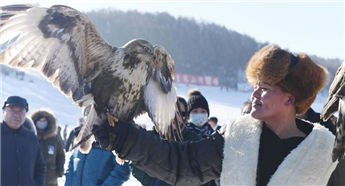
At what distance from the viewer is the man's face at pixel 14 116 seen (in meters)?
4.73

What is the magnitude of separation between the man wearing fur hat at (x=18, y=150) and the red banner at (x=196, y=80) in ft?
162

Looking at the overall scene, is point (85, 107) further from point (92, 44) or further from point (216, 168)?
point (216, 168)


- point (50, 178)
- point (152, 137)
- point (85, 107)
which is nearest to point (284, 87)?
point (152, 137)

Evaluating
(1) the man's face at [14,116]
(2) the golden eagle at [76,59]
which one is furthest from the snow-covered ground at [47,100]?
A: (2) the golden eagle at [76,59]

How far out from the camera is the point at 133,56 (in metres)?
3.30

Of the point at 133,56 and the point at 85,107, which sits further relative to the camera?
the point at 133,56

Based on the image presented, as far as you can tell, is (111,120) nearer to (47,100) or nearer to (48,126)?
(48,126)

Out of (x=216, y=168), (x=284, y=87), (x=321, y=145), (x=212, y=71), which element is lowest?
(x=212, y=71)

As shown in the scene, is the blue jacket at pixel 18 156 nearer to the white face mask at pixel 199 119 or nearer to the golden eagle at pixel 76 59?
the white face mask at pixel 199 119

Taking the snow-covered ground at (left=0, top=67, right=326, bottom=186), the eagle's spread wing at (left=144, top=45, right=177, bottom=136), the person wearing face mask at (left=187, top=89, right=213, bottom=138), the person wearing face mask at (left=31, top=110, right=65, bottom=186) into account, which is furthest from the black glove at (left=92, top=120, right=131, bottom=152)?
the snow-covered ground at (left=0, top=67, right=326, bottom=186)

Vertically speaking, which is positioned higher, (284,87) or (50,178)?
(284,87)

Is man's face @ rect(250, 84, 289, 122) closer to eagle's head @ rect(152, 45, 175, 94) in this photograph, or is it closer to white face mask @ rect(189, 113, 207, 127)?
eagle's head @ rect(152, 45, 175, 94)

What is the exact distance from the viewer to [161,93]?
129 inches

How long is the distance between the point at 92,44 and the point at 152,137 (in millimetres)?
1031
